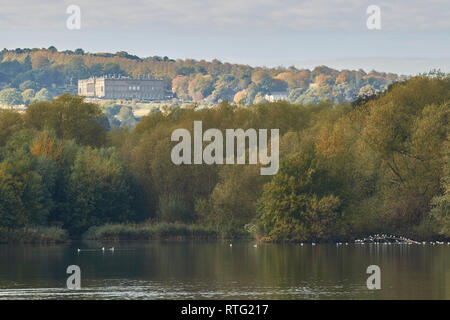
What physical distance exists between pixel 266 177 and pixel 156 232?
9.39m

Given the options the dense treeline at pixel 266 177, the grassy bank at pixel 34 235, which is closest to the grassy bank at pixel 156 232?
the dense treeline at pixel 266 177

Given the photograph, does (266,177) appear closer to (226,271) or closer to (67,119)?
(67,119)

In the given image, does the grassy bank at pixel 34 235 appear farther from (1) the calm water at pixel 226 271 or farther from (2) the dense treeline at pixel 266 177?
(1) the calm water at pixel 226 271

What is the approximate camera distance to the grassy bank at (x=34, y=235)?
211 ft

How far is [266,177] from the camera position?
6944cm

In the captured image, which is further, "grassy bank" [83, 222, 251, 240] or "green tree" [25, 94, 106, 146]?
"green tree" [25, 94, 106, 146]

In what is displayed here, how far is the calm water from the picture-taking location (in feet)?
115

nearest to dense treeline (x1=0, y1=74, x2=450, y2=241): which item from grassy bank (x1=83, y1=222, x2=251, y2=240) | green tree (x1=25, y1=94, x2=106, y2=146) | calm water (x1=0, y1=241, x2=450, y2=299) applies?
green tree (x1=25, y1=94, x2=106, y2=146)

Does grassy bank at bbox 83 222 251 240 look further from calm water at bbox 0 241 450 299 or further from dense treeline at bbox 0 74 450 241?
calm water at bbox 0 241 450 299

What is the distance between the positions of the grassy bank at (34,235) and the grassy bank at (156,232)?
2959mm

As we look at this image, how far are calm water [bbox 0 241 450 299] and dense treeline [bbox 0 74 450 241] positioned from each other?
3566 mm

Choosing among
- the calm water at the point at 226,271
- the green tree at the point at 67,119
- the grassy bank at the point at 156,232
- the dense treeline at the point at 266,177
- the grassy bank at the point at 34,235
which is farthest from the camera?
the green tree at the point at 67,119
